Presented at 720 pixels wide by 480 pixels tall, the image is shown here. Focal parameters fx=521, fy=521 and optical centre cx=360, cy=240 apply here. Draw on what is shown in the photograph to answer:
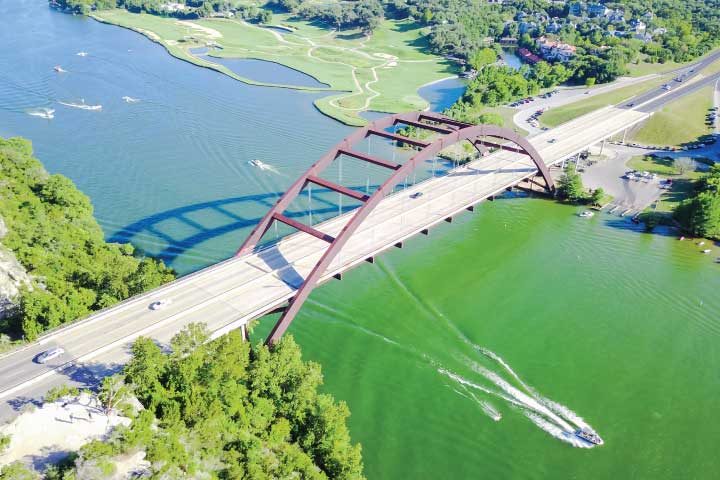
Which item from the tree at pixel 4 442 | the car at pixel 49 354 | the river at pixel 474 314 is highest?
the tree at pixel 4 442

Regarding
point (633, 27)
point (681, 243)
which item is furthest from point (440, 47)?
point (681, 243)

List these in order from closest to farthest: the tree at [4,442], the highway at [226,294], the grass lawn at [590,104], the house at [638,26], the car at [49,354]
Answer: the tree at [4,442] < the highway at [226,294] < the car at [49,354] < the grass lawn at [590,104] < the house at [638,26]

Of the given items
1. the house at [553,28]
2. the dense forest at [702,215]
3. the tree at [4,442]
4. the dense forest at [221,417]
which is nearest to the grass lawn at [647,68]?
the house at [553,28]

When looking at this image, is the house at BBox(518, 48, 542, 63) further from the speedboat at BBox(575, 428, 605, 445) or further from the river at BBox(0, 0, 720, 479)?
the speedboat at BBox(575, 428, 605, 445)

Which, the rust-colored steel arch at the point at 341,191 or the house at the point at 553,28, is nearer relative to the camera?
the rust-colored steel arch at the point at 341,191

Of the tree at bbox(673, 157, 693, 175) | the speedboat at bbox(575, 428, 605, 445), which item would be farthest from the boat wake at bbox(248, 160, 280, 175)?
the tree at bbox(673, 157, 693, 175)

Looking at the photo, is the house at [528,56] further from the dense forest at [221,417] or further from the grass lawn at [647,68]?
the dense forest at [221,417]
